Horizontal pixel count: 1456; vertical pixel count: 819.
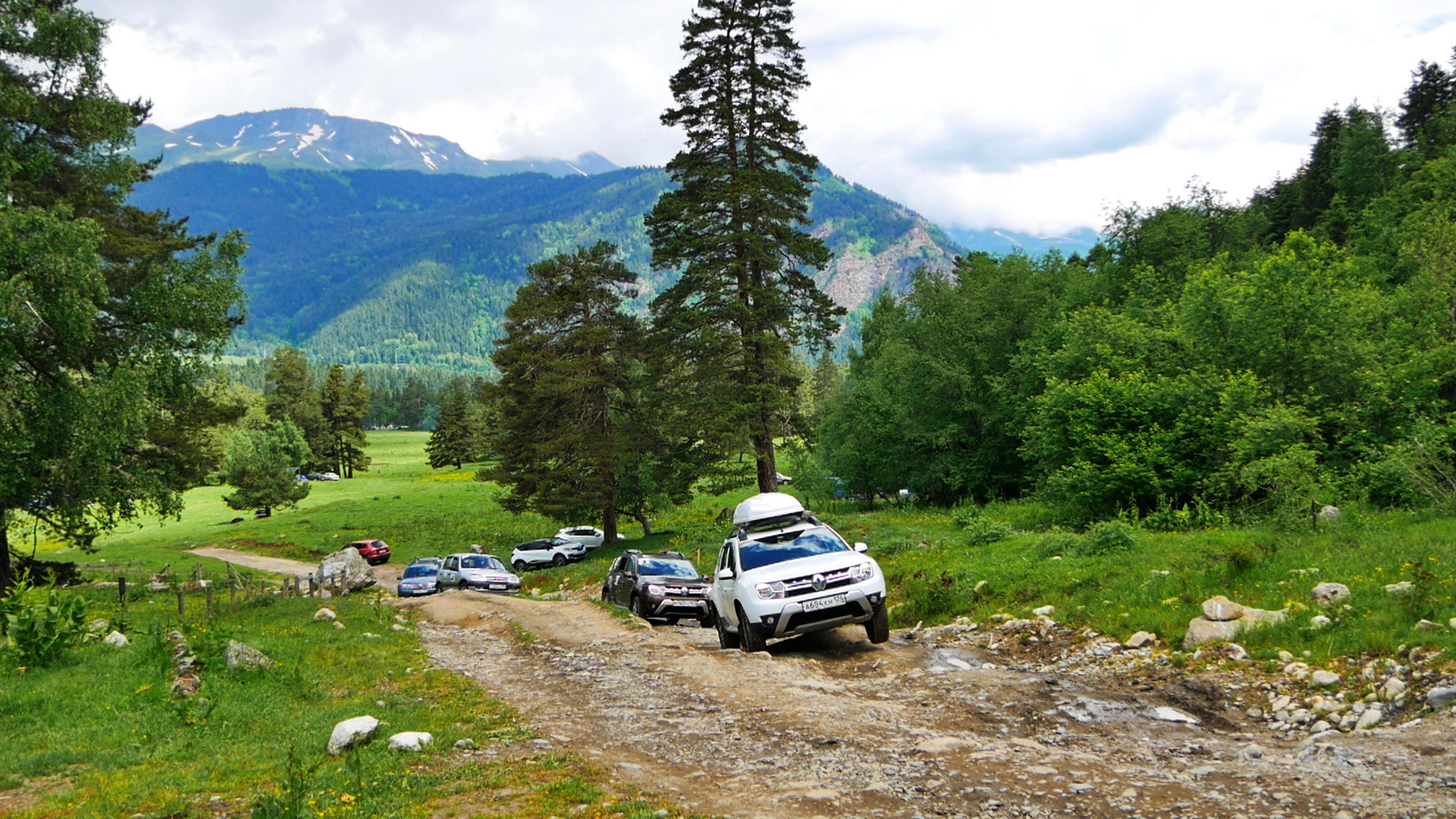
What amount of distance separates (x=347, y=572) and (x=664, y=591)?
1924cm

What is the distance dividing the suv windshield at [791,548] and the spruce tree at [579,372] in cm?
2084

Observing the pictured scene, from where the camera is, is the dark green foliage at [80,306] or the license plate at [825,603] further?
the dark green foliage at [80,306]

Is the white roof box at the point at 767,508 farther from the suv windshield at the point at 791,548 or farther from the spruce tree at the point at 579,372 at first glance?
the spruce tree at the point at 579,372

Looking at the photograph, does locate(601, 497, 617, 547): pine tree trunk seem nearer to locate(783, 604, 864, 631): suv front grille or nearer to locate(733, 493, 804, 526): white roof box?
locate(733, 493, 804, 526): white roof box

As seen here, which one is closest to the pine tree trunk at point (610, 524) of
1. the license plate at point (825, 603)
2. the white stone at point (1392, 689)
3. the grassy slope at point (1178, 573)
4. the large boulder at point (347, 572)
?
the grassy slope at point (1178, 573)

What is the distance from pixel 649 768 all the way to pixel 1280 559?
1011 cm

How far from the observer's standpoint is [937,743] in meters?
7.23

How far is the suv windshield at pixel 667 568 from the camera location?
20422 mm

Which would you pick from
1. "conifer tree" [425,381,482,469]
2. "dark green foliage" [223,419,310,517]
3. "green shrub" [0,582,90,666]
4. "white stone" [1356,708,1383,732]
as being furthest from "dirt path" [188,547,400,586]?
"conifer tree" [425,381,482,469]

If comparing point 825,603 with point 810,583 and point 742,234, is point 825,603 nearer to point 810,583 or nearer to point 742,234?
point 810,583

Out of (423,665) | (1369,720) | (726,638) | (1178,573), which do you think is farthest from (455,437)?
(1369,720)

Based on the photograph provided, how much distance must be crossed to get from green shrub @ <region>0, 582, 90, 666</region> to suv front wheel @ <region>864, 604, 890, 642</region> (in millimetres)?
11565

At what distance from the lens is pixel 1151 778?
611 centimetres

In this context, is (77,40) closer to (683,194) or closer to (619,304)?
(683,194)
